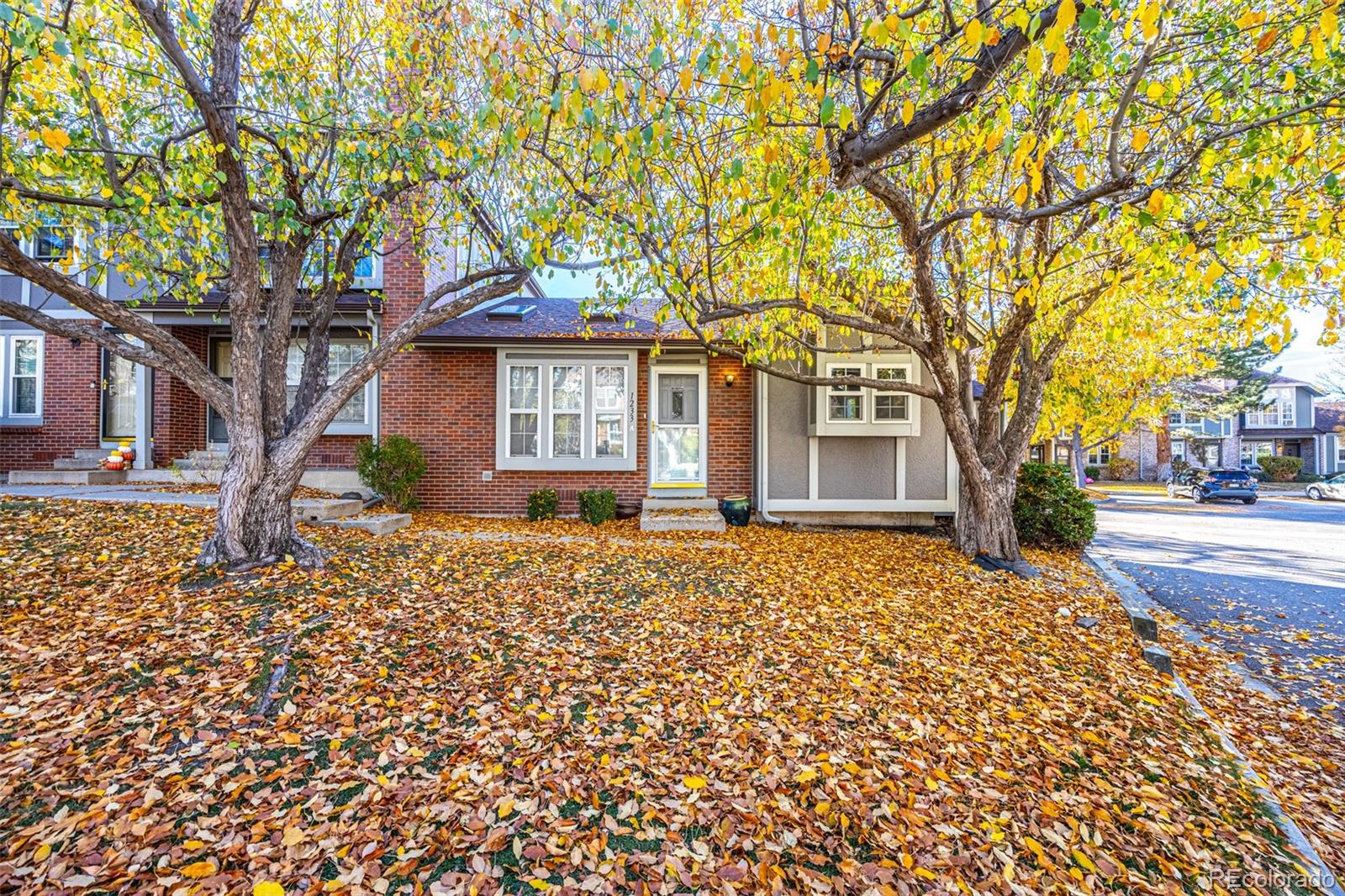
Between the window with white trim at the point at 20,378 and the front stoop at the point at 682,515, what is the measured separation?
12.4 m

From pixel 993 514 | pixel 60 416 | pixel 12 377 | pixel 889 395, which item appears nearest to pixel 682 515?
pixel 889 395

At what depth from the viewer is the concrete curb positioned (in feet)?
8.27

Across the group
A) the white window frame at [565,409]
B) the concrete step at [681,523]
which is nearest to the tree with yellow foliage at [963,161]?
the concrete step at [681,523]

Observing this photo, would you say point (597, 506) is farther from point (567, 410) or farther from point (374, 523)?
point (374, 523)

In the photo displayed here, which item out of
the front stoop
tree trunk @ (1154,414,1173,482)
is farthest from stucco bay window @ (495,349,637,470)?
tree trunk @ (1154,414,1173,482)

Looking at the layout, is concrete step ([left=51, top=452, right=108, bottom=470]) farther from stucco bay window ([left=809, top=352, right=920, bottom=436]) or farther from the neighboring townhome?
the neighboring townhome

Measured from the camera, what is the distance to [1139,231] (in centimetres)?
507

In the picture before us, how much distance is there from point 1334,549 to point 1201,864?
1261 cm

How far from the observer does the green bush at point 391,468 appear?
9.55 meters

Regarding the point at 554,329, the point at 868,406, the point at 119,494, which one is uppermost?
the point at 554,329

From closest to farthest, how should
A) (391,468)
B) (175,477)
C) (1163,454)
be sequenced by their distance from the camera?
(391,468) → (175,477) → (1163,454)

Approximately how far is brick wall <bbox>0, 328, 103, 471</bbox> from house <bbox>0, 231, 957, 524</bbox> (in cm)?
30

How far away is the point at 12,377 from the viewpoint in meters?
11.1

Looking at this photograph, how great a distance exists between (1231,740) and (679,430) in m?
8.25
